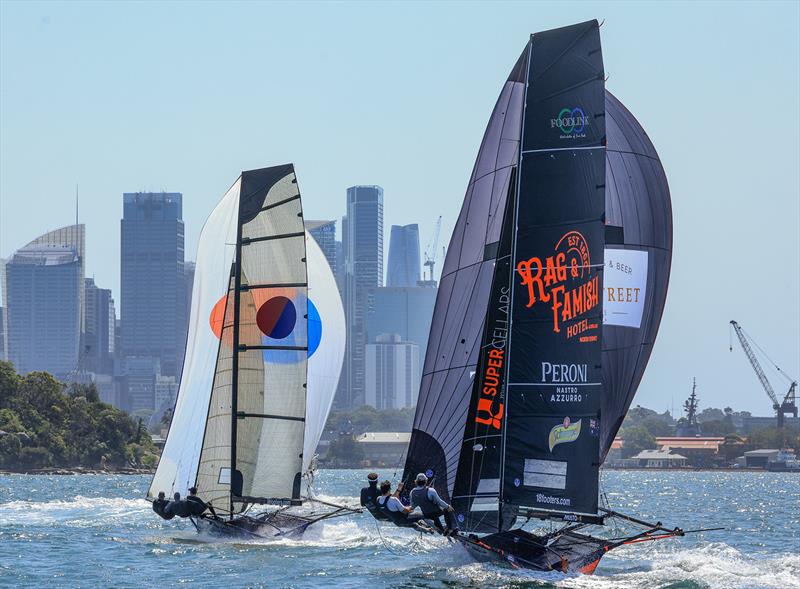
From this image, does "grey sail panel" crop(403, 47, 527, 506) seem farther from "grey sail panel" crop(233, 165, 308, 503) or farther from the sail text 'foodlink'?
"grey sail panel" crop(233, 165, 308, 503)

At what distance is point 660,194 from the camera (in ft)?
84.0

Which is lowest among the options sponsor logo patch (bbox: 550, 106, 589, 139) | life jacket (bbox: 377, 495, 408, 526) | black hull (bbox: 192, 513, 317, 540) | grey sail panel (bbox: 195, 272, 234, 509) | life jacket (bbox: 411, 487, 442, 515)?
black hull (bbox: 192, 513, 317, 540)

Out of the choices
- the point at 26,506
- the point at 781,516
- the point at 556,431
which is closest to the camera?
the point at 556,431

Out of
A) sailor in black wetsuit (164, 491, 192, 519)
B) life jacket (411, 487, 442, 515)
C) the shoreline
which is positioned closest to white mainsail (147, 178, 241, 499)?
sailor in black wetsuit (164, 491, 192, 519)

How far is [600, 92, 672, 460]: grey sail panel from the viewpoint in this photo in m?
24.8

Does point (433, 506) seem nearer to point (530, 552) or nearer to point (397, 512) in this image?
point (397, 512)

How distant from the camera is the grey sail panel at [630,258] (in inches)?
977

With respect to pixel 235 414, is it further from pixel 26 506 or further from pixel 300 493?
pixel 26 506

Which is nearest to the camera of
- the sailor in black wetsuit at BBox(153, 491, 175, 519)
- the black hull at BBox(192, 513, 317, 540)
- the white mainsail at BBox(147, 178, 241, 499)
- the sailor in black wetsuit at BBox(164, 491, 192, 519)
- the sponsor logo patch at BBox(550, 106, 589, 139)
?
the sponsor logo patch at BBox(550, 106, 589, 139)

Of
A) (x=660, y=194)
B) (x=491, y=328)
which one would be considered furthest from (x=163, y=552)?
(x=660, y=194)

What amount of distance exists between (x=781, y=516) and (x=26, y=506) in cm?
2654

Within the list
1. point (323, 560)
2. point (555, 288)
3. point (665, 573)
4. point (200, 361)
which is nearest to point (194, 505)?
point (323, 560)

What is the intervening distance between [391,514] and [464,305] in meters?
3.85

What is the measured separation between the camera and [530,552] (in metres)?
22.0
